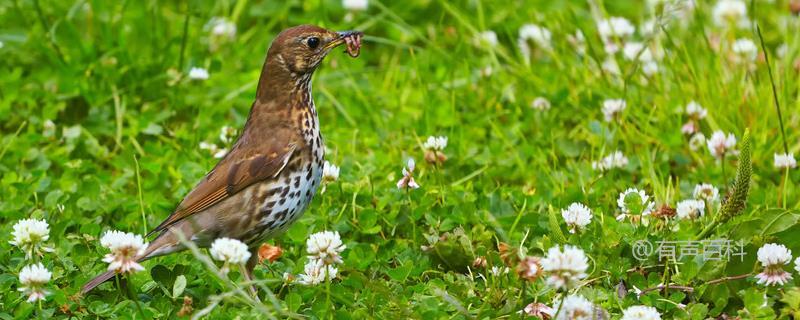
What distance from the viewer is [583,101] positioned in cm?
636

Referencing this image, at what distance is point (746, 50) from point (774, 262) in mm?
2479

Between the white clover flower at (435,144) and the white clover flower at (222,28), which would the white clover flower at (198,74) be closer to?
the white clover flower at (222,28)

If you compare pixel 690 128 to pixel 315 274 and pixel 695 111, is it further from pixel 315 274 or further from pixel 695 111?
pixel 315 274

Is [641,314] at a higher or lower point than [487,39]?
lower

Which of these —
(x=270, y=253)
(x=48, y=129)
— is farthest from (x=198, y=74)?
(x=270, y=253)

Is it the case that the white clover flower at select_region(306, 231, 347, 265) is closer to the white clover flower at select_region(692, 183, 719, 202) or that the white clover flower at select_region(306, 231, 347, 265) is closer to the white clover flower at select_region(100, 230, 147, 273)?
the white clover flower at select_region(100, 230, 147, 273)

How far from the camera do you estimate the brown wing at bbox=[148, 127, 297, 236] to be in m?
4.64

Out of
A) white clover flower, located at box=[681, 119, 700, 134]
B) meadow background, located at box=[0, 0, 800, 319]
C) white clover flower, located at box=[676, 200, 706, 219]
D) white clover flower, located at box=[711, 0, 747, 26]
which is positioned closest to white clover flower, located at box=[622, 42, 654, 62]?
meadow background, located at box=[0, 0, 800, 319]

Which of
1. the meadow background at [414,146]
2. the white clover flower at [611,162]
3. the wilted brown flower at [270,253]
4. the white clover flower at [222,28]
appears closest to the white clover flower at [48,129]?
the meadow background at [414,146]

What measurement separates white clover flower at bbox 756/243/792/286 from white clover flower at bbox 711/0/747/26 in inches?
127

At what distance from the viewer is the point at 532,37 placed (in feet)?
23.4

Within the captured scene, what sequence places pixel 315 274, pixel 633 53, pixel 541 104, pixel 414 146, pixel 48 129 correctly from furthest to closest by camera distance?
pixel 633 53, pixel 541 104, pixel 48 129, pixel 414 146, pixel 315 274

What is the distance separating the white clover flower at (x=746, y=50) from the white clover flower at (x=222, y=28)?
2718mm

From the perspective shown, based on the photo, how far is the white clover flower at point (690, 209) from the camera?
4.89 metres
